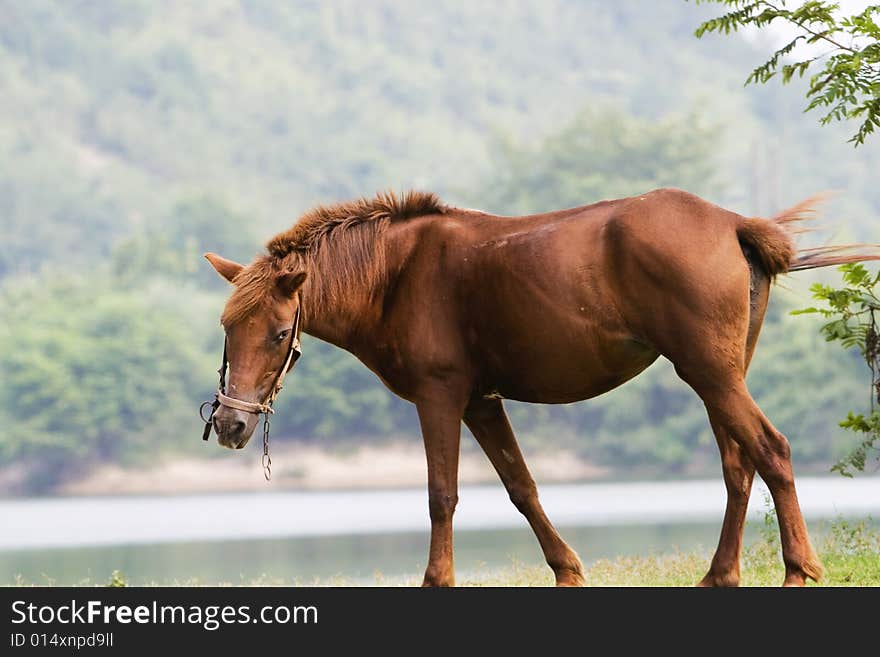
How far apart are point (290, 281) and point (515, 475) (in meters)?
1.81

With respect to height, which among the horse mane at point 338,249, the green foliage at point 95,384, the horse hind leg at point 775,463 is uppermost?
the green foliage at point 95,384

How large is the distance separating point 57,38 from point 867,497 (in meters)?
119

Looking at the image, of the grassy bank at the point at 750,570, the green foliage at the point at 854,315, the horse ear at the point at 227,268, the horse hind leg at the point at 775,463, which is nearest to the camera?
the horse hind leg at the point at 775,463

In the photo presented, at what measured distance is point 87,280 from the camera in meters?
69.9

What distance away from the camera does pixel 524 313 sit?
22.8 ft

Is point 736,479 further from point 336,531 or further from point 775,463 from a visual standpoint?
point 336,531

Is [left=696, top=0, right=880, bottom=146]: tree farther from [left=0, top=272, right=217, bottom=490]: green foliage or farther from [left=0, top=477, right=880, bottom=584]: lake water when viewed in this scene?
[left=0, top=272, right=217, bottom=490]: green foliage

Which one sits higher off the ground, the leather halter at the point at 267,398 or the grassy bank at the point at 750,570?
the leather halter at the point at 267,398

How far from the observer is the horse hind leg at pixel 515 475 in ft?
24.7

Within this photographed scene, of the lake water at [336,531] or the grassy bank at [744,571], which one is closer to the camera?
the grassy bank at [744,571]

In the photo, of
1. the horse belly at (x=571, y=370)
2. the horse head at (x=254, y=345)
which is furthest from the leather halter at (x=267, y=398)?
the horse belly at (x=571, y=370)

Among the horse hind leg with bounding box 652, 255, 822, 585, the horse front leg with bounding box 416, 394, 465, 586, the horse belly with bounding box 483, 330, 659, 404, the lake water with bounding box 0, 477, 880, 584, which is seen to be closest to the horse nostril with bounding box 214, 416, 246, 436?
the horse front leg with bounding box 416, 394, 465, 586

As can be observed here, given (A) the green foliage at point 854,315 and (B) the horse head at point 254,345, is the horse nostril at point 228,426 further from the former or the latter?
(A) the green foliage at point 854,315
